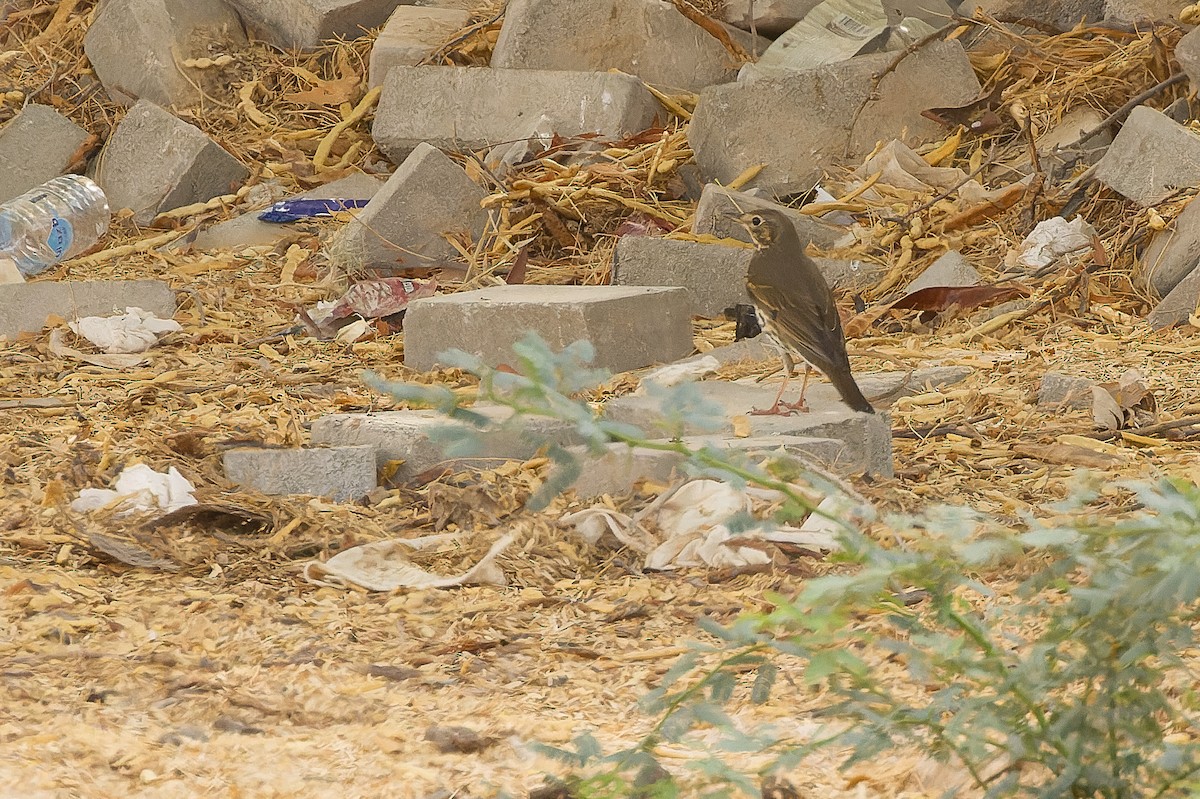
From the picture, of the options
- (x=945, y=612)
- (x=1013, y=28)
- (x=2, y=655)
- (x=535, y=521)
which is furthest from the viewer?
(x=1013, y=28)

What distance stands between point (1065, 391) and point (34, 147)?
6.97 metres

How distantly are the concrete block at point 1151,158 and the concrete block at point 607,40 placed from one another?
8.97 ft

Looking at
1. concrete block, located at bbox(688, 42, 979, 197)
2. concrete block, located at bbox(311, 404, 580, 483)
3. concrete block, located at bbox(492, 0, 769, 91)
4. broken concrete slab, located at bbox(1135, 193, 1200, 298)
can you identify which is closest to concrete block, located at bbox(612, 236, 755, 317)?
concrete block, located at bbox(688, 42, 979, 197)

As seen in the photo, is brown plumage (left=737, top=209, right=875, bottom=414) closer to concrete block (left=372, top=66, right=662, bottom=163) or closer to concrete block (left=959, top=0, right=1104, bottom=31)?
concrete block (left=372, top=66, right=662, bottom=163)

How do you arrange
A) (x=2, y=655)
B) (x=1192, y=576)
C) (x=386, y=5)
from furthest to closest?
(x=386, y=5)
(x=2, y=655)
(x=1192, y=576)

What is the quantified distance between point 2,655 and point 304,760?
0.89m

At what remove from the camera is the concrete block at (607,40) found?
8461mm

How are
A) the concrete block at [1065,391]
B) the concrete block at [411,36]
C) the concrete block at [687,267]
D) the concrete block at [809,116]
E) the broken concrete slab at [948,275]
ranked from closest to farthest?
the concrete block at [1065,391] < the broken concrete slab at [948,275] < the concrete block at [687,267] < the concrete block at [809,116] < the concrete block at [411,36]

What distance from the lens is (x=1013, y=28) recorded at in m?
8.56

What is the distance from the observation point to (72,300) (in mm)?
6785

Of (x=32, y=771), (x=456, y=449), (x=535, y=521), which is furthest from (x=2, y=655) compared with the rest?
(x=456, y=449)

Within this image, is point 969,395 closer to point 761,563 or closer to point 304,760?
point 761,563

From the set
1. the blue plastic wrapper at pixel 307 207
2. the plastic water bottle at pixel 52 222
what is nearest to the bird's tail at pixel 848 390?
the blue plastic wrapper at pixel 307 207

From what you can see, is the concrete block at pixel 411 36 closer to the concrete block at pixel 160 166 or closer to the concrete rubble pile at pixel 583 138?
the concrete rubble pile at pixel 583 138
